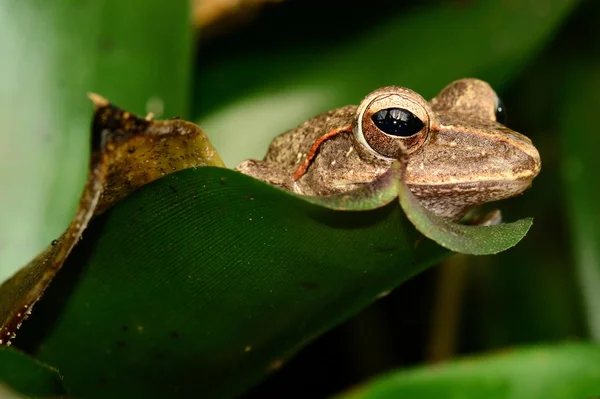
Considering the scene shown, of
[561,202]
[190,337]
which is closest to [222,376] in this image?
[190,337]

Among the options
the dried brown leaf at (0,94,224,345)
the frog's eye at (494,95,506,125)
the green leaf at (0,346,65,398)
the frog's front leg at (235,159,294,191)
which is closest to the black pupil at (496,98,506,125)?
the frog's eye at (494,95,506,125)

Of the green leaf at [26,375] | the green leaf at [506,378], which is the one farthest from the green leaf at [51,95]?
the green leaf at [506,378]

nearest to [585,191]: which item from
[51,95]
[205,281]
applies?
[205,281]

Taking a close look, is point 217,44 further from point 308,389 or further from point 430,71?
point 308,389

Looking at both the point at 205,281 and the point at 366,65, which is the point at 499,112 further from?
the point at 205,281

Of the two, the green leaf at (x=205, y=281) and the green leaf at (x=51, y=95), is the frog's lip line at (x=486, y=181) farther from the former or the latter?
the green leaf at (x=51, y=95)

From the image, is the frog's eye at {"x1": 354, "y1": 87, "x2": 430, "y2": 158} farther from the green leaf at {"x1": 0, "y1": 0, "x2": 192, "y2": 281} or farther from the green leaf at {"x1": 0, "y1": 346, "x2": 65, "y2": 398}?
the green leaf at {"x1": 0, "y1": 346, "x2": 65, "y2": 398}

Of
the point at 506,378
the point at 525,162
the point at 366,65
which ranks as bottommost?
the point at 506,378
